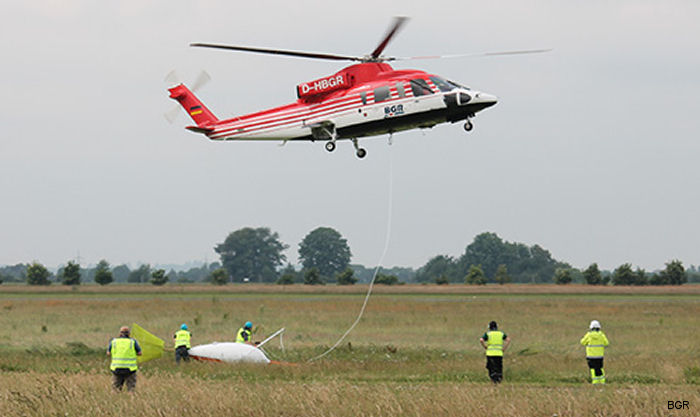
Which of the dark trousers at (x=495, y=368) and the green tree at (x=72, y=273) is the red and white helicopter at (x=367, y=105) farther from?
the green tree at (x=72, y=273)

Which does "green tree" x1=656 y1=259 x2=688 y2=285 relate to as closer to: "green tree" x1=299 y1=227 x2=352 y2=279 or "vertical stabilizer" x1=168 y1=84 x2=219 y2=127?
"green tree" x1=299 y1=227 x2=352 y2=279

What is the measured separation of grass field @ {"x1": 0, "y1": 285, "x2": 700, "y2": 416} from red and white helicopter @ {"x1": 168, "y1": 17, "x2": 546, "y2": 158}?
6375mm

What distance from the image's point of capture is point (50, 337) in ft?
129

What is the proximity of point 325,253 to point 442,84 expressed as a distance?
15607 cm

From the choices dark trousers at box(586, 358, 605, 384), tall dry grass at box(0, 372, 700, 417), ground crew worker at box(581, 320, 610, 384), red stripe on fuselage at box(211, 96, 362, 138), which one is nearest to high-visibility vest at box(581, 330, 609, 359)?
ground crew worker at box(581, 320, 610, 384)

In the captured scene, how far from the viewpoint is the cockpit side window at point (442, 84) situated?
21.3 m

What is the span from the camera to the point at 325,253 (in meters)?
177

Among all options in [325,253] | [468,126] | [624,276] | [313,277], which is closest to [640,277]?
[624,276]

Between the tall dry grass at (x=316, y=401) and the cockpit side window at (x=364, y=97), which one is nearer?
the tall dry grass at (x=316, y=401)

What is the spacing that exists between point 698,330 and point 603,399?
2541 cm

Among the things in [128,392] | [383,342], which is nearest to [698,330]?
[383,342]

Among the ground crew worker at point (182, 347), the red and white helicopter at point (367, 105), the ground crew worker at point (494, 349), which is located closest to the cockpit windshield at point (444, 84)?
the red and white helicopter at point (367, 105)

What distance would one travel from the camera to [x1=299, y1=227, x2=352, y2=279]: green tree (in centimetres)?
17588

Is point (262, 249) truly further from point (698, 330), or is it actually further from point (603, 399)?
point (603, 399)
